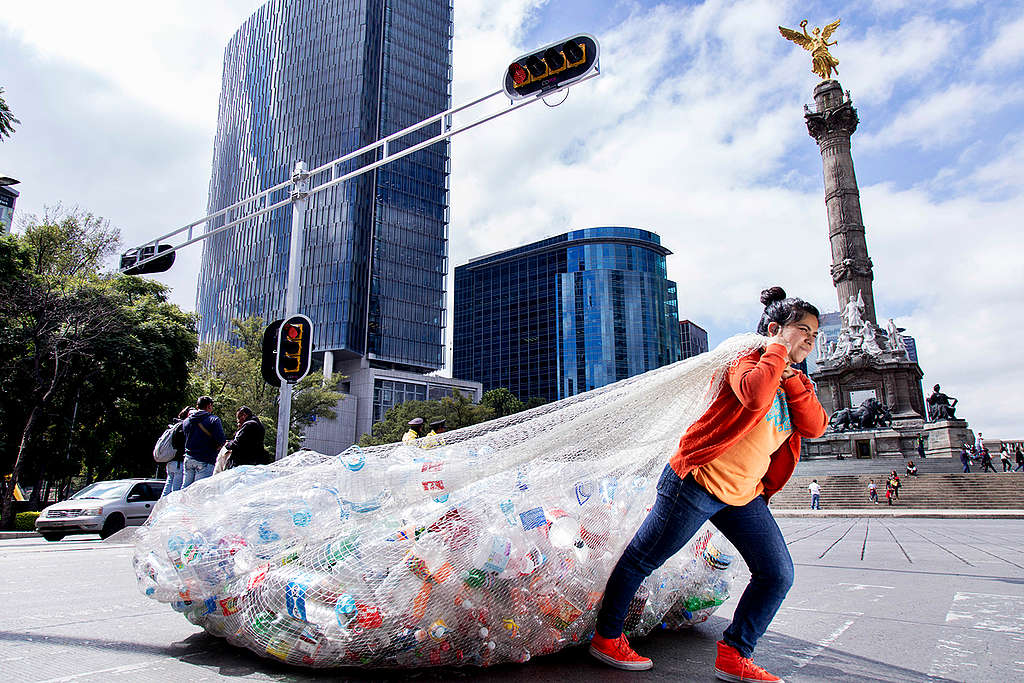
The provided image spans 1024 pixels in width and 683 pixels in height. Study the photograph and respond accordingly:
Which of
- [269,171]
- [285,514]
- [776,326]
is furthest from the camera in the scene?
[269,171]

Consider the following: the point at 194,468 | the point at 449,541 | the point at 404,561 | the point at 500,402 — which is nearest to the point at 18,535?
the point at 194,468

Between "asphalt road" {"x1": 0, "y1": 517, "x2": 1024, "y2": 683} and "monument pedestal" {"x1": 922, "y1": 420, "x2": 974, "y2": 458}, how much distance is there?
99.0ft

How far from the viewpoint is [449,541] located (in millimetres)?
2492

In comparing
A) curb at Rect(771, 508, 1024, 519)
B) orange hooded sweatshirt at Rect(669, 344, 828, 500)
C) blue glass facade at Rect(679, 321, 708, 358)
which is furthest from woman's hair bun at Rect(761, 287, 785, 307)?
blue glass facade at Rect(679, 321, 708, 358)

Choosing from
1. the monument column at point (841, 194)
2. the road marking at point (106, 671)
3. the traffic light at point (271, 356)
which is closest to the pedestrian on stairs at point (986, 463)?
the monument column at point (841, 194)

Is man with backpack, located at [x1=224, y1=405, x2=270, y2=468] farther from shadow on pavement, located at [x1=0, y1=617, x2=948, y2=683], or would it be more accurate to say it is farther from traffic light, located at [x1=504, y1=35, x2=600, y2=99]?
traffic light, located at [x1=504, y1=35, x2=600, y2=99]

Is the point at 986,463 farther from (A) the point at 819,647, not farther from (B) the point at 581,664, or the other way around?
(B) the point at 581,664

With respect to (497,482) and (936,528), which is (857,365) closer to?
(936,528)

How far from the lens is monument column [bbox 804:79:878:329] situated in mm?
38906

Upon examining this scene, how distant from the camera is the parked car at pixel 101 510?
12484mm

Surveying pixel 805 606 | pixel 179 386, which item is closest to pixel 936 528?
pixel 805 606

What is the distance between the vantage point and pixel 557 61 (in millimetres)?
8453

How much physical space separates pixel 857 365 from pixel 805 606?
37.4 m

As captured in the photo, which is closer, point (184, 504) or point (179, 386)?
point (184, 504)
